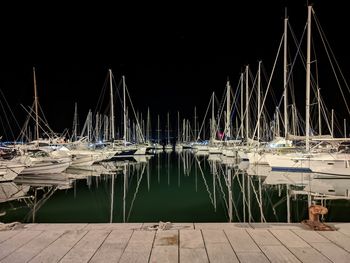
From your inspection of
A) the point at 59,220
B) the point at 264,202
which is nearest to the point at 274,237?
the point at 59,220

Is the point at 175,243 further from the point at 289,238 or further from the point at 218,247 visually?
the point at 289,238

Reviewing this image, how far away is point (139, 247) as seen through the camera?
6.39m

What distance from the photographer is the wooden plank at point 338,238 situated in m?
6.33

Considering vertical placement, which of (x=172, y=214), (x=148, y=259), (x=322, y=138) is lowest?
(x=172, y=214)

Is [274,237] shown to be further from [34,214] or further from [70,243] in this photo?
[34,214]

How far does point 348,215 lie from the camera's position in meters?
14.0

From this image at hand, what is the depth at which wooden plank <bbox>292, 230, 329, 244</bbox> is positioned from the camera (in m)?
6.63

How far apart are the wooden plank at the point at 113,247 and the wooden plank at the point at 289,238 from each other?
2823 millimetres

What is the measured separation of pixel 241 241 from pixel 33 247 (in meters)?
3.68

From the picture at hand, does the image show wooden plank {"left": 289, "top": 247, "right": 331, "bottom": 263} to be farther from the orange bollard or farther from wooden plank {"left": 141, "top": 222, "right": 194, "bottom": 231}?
wooden plank {"left": 141, "top": 222, "right": 194, "bottom": 231}

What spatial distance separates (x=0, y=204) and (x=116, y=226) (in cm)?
1205

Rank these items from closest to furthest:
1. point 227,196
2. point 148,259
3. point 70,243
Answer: point 148,259 < point 70,243 < point 227,196

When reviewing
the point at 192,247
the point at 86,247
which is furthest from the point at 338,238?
the point at 86,247

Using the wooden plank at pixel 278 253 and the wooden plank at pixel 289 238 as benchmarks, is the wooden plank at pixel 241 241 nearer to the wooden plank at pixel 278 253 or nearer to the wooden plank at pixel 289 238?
the wooden plank at pixel 278 253
